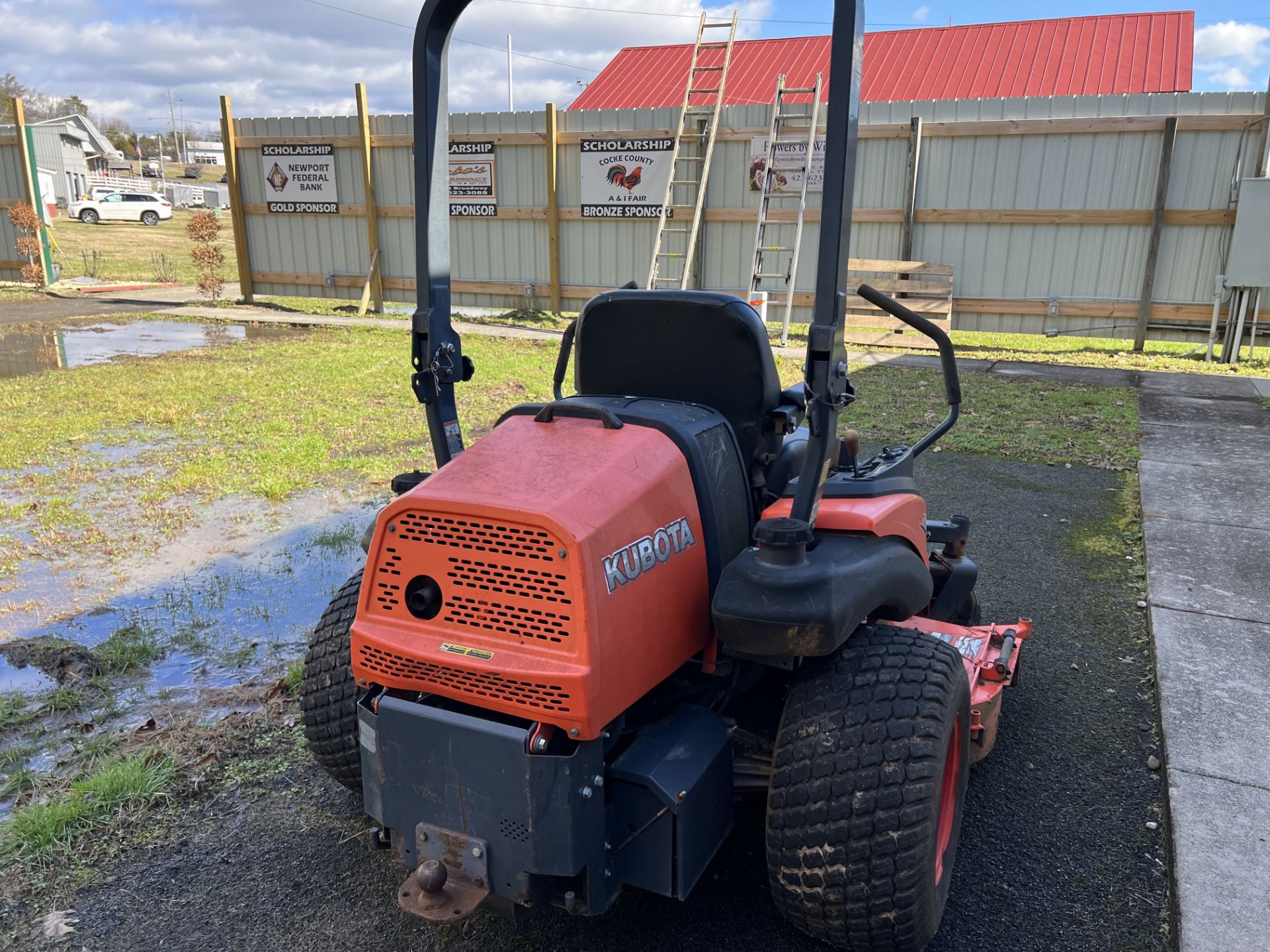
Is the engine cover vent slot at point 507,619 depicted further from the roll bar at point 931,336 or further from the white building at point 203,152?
the white building at point 203,152

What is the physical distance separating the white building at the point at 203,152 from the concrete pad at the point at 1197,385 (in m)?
106

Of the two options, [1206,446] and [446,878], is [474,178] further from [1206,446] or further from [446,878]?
[446,878]

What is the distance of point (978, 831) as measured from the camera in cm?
272

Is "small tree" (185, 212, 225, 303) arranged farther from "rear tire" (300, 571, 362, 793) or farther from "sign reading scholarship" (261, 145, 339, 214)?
"rear tire" (300, 571, 362, 793)

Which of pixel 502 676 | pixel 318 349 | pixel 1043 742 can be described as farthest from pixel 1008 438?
pixel 318 349

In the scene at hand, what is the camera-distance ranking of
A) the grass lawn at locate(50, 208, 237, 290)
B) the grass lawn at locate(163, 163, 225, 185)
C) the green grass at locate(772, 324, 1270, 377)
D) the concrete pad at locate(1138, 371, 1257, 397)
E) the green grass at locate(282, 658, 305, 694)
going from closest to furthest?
the green grass at locate(282, 658, 305, 694), the concrete pad at locate(1138, 371, 1257, 397), the green grass at locate(772, 324, 1270, 377), the grass lawn at locate(50, 208, 237, 290), the grass lawn at locate(163, 163, 225, 185)

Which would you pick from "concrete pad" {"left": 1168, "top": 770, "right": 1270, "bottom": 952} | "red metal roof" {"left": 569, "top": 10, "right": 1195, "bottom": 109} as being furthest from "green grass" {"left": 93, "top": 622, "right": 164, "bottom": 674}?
"red metal roof" {"left": 569, "top": 10, "right": 1195, "bottom": 109}

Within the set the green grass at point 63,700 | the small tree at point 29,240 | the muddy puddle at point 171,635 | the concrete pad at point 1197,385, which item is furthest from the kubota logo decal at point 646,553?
the small tree at point 29,240

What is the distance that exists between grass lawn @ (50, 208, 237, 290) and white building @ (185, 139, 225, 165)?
68631mm

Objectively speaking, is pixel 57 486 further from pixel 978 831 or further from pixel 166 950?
pixel 978 831

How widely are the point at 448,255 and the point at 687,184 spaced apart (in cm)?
995

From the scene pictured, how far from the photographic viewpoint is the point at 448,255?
2.62 meters

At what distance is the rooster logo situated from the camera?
12.3 meters

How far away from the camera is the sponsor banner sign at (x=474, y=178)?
43.0 ft
